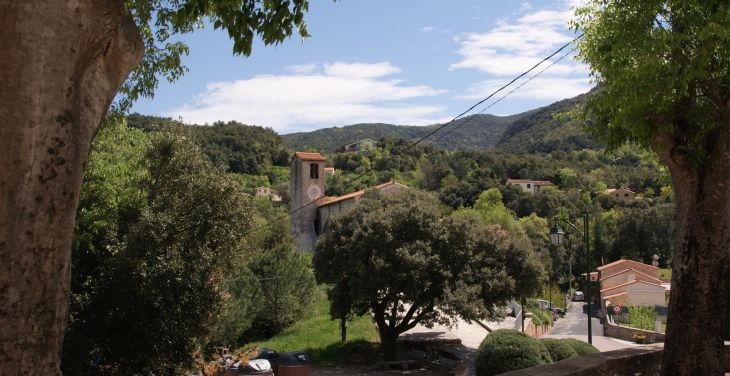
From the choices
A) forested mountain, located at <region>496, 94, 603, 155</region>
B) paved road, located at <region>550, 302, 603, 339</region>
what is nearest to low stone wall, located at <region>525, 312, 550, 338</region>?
paved road, located at <region>550, 302, 603, 339</region>

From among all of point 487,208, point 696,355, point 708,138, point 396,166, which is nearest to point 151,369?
point 696,355

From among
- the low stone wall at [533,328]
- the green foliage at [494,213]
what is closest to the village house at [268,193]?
the green foliage at [494,213]

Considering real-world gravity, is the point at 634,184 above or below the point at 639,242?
above

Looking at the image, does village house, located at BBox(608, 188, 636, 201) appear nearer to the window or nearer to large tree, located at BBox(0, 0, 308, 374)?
the window

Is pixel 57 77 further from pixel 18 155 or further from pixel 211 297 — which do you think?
pixel 211 297

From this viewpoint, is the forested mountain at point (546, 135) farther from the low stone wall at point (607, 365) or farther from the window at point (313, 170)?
the low stone wall at point (607, 365)

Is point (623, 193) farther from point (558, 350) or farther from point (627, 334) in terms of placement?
point (558, 350)

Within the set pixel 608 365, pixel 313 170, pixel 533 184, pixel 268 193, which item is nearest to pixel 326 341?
pixel 608 365

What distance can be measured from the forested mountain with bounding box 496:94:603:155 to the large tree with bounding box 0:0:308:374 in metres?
142

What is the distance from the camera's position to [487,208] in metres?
69.4

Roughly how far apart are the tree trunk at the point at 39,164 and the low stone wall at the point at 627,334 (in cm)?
2887

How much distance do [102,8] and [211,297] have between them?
9.03 metres

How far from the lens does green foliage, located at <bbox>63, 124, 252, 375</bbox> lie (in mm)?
10492

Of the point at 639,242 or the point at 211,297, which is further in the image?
the point at 639,242
